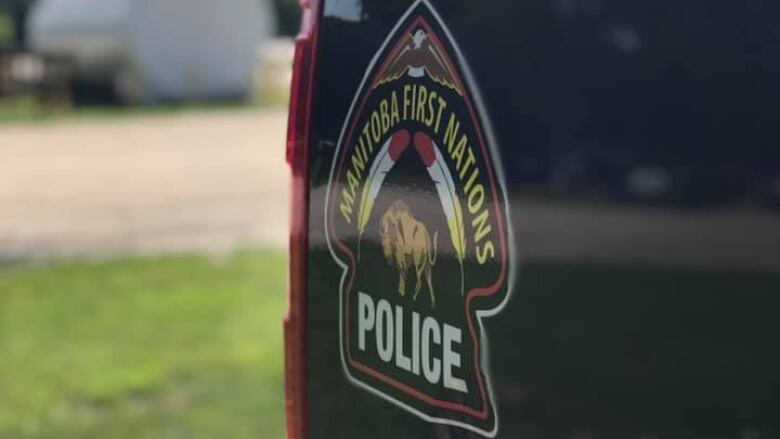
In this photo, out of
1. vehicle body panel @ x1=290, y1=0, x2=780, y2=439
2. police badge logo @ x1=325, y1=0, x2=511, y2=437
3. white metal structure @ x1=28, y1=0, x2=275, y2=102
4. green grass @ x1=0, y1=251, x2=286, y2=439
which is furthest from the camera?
white metal structure @ x1=28, y1=0, x2=275, y2=102

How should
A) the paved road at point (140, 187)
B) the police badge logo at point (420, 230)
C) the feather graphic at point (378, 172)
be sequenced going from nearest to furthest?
the police badge logo at point (420, 230) < the feather graphic at point (378, 172) < the paved road at point (140, 187)

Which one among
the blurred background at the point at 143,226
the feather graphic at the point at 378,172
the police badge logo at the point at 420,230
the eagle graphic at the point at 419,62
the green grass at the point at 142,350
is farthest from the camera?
the blurred background at the point at 143,226

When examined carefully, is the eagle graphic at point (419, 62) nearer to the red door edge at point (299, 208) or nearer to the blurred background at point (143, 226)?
the red door edge at point (299, 208)

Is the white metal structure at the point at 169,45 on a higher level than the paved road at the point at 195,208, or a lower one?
higher

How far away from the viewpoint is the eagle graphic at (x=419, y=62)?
2.25 m

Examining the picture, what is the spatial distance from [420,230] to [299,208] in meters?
0.53

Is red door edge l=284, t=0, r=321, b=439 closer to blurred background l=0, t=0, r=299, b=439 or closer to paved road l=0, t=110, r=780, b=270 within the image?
paved road l=0, t=110, r=780, b=270

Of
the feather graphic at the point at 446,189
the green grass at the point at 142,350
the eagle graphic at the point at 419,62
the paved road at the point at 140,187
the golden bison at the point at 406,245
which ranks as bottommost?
the green grass at the point at 142,350

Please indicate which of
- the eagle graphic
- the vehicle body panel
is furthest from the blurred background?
the vehicle body panel

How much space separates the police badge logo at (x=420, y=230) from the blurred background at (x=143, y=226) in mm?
3928

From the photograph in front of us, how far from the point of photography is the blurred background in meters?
7.00

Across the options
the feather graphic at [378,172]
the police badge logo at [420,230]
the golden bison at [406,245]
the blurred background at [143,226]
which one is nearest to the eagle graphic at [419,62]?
the police badge logo at [420,230]

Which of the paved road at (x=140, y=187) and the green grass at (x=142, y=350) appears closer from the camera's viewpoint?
the green grass at (x=142, y=350)

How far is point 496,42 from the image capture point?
83.0 inches
